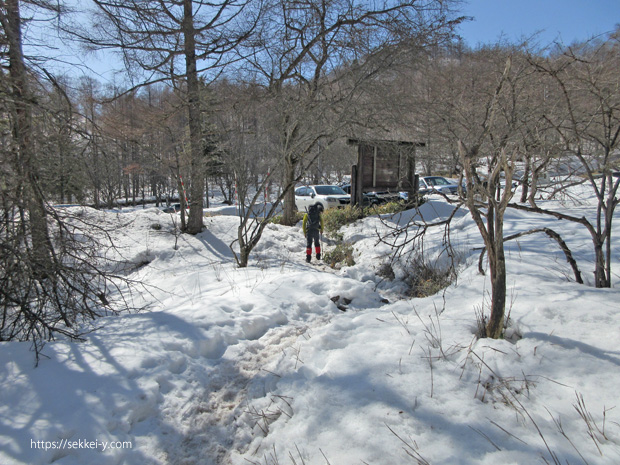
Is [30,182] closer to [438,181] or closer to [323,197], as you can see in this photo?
[323,197]

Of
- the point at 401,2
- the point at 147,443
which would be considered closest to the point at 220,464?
the point at 147,443

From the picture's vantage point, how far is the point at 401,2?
1037cm

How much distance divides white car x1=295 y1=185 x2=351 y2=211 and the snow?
11.3 m

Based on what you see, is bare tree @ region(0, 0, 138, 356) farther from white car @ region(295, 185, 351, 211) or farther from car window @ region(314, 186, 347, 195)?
car window @ region(314, 186, 347, 195)

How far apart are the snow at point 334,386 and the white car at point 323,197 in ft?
37.0

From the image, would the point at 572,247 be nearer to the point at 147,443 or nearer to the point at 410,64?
the point at 147,443

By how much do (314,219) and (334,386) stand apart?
21.5 ft

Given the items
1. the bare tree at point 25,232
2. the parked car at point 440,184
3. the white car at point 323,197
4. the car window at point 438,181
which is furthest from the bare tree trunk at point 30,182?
the car window at point 438,181

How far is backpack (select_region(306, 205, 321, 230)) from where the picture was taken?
348 inches

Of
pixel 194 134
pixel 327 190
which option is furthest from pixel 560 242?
pixel 327 190

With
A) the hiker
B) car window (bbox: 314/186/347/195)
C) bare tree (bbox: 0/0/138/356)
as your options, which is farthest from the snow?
car window (bbox: 314/186/347/195)

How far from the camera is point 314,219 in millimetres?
8867

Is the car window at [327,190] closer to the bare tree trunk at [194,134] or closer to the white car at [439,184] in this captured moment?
the white car at [439,184]

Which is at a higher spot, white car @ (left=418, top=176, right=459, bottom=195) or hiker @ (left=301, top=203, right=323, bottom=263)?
white car @ (left=418, top=176, right=459, bottom=195)
